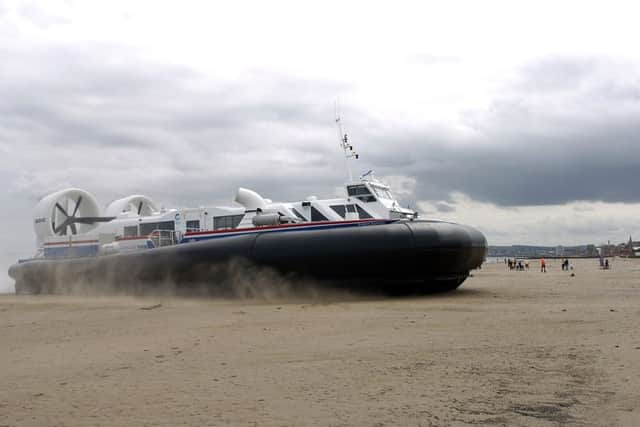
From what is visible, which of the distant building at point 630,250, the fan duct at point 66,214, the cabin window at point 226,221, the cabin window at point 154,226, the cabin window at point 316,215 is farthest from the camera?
the distant building at point 630,250

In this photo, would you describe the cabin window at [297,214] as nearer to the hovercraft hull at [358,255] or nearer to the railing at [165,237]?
the hovercraft hull at [358,255]

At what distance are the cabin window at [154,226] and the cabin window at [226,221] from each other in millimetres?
1046

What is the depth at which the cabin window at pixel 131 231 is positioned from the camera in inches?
485

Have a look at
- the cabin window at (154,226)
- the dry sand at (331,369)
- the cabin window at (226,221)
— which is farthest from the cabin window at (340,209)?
the dry sand at (331,369)

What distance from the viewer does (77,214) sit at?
46.6 feet

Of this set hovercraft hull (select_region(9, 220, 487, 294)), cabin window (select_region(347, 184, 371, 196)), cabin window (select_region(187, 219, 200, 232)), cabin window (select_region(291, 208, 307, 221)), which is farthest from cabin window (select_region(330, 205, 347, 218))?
cabin window (select_region(187, 219, 200, 232))

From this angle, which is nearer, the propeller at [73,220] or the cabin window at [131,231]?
the cabin window at [131,231]

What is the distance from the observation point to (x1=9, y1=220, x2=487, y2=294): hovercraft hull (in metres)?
8.25

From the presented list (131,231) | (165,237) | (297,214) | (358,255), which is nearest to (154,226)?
(165,237)

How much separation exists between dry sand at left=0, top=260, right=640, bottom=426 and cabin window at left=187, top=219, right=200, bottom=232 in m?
4.89

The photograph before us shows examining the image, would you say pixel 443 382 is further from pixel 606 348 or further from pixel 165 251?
pixel 165 251

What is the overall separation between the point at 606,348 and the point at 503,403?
5.42ft

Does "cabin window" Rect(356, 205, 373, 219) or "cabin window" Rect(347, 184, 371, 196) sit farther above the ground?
"cabin window" Rect(347, 184, 371, 196)

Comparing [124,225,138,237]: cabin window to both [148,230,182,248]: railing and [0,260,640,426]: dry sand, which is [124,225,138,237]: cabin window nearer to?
[148,230,182,248]: railing
